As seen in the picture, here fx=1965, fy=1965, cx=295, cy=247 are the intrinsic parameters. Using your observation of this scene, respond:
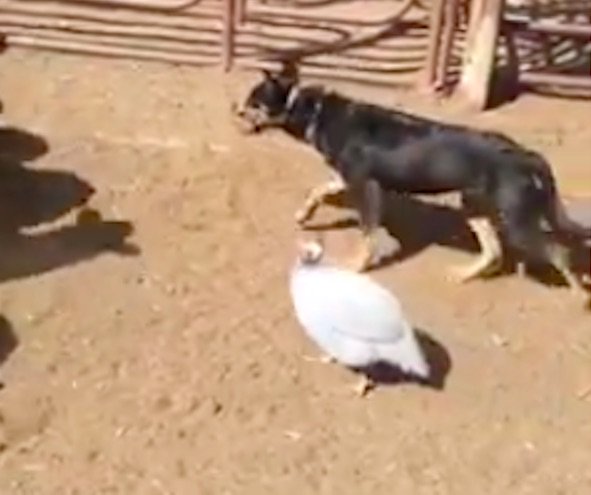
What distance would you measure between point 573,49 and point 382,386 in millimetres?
3293

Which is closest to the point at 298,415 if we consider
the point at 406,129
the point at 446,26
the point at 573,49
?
the point at 406,129

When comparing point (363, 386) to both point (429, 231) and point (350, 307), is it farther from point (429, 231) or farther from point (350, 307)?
point (429, 231)

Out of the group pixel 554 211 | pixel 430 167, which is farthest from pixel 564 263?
pixel 430 167

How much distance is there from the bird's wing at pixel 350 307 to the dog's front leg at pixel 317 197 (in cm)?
110

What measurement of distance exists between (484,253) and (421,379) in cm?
88

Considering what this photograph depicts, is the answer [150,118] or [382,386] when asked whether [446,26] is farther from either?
[382,386]

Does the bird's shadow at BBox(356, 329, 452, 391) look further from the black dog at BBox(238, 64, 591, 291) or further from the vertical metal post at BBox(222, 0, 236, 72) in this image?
the vertical metal post at BBox(222, 0, 236, 72)

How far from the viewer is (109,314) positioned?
6859mm

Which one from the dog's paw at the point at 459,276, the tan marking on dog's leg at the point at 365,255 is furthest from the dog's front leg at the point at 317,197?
Answer: the dog's paw at the point at 459,276

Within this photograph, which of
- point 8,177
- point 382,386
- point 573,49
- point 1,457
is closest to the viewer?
point 1,457

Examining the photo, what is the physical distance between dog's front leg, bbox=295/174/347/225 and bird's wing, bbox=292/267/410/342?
110 cm

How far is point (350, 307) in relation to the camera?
6.34m

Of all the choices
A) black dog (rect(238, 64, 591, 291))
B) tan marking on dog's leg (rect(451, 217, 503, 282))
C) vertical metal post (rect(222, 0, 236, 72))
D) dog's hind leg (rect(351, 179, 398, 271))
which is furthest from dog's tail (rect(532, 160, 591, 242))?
vertical metal post (rect(222, 0, 236, 72))

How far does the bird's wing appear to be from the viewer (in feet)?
20.7
